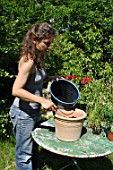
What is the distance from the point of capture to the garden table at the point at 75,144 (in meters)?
2.43

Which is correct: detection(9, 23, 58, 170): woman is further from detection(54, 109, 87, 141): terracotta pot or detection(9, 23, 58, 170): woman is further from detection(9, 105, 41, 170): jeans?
detection(54, 109, 87, 141): terracotta pot

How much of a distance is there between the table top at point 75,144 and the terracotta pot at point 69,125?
0.05 m

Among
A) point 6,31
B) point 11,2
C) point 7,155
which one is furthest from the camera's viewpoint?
point 11,2

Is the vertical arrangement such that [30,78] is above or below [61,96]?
above

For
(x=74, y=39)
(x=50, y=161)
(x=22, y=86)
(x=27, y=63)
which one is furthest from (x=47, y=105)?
(x=74, y=39)

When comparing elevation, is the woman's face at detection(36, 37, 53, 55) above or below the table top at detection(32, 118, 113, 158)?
above

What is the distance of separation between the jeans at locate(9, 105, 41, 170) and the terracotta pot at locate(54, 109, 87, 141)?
219 millimetres

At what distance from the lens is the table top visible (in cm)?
243

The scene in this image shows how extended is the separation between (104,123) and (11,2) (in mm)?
3375

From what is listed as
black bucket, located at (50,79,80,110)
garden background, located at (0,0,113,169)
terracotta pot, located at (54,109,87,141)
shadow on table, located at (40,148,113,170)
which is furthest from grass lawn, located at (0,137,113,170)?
black bucket, located at (50,79,80,110)

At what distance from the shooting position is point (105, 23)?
554 centimetres

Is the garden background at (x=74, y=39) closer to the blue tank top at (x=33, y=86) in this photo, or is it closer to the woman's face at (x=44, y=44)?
the blue tank top at (x=33, y=86)

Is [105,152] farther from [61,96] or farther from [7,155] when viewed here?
[7,155]

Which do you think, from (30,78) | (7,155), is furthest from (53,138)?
(7,155)
